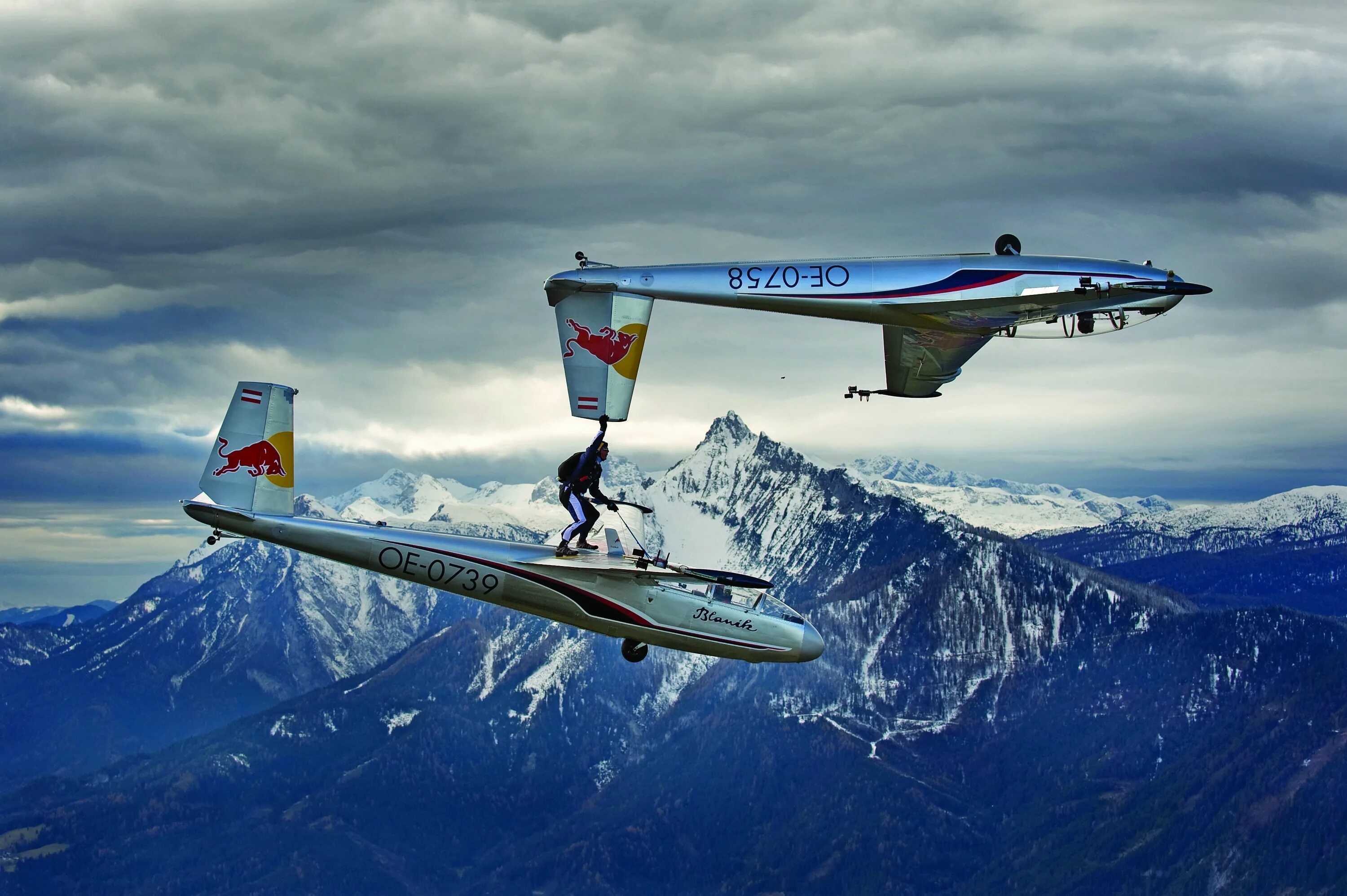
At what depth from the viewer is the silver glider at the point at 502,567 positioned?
9600 centimetres

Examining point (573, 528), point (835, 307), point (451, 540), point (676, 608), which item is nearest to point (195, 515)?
point (451, 540)

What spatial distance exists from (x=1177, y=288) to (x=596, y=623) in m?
42.1

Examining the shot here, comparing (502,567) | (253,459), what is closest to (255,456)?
(253,459)

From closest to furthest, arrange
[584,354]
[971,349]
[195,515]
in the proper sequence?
[584,354], [195,515], [971,349]

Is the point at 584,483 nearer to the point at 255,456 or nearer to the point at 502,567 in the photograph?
the point at 502,567

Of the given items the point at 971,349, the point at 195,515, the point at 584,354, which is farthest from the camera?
the point at 971,349

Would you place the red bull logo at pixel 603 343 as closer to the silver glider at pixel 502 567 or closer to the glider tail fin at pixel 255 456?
the silver glider at pixel 502 567

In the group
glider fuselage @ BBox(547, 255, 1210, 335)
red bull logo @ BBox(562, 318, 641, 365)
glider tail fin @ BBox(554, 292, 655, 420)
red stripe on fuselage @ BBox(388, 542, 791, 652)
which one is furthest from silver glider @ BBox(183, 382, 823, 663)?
glider fuselage @ BBox(547, 255, 1210, 335)

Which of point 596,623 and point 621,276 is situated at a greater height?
point 621,276

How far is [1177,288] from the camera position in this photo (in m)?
95.0

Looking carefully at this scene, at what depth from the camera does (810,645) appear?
99438 millimetres

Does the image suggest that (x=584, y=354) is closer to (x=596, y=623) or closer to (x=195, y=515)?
(x=596, y=623)

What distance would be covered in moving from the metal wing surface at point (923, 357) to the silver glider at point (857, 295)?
4.53m

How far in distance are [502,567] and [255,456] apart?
17.4m
